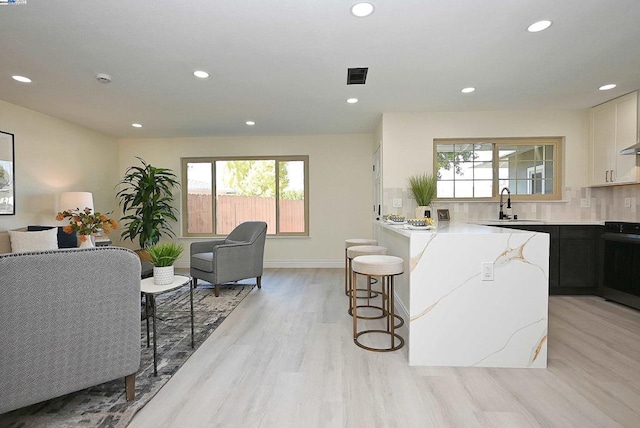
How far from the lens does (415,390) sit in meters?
1.87

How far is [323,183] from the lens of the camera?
5617 mm

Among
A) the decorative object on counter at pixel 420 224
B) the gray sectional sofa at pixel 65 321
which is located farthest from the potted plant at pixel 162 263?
the decorative object on counter at pixel 420 224

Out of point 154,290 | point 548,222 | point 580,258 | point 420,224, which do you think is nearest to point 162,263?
point 154,290

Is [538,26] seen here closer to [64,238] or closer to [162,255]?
[162,255]

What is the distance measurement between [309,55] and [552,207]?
12.8ft

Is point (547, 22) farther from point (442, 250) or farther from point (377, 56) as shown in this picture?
point (442, 250)

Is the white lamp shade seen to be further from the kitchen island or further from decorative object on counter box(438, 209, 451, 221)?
decorative object on counter box(438, 209, 451, 221)

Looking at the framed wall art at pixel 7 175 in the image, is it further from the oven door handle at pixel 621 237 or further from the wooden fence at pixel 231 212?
the oven door handle at pixel 621 237

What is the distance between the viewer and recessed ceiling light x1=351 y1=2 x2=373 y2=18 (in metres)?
1.95

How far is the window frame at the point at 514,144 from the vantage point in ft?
13.9

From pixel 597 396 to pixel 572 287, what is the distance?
2.57 metres

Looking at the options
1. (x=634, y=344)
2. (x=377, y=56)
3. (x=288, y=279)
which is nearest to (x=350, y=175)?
(x=288, y=279)

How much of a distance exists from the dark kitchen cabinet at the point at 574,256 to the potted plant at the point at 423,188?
3.75ft

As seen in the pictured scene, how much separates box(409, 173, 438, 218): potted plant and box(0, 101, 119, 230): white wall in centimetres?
513
